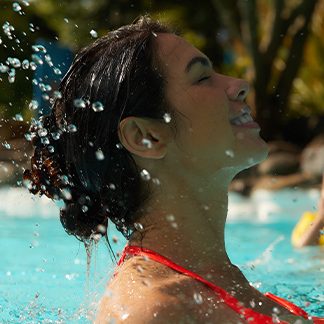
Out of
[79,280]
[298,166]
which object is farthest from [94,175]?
[298,166]

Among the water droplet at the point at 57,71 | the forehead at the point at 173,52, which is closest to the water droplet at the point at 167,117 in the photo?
the forehead at the point at 173,52

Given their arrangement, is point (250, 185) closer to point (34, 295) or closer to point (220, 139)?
point (34, 295)

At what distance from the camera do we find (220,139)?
2223 millimetres

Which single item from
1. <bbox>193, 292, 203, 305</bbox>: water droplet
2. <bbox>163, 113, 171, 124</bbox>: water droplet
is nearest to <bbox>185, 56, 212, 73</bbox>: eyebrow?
<bbox>163, 113, 171, 124</bbox>: water droplet

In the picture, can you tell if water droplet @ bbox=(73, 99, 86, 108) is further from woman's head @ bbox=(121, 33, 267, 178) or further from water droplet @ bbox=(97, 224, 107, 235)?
water droplet @ bbox=(97, 224, 107, 235)

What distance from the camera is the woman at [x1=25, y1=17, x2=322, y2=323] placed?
2227mm

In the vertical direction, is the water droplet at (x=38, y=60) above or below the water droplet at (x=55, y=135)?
above

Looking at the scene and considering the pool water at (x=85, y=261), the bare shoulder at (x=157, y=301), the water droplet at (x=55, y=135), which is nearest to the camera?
the bare shoulder at (x=157, y=301)

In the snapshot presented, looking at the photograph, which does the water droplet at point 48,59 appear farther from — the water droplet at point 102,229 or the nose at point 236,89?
the nose at point 236,89

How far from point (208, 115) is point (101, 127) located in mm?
287

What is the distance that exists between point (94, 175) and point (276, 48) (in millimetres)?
9390

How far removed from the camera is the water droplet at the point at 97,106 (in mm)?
2232

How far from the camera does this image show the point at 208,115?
2230 millimetres

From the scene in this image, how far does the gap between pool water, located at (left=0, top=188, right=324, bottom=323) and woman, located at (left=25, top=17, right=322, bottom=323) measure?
1.04 ft
